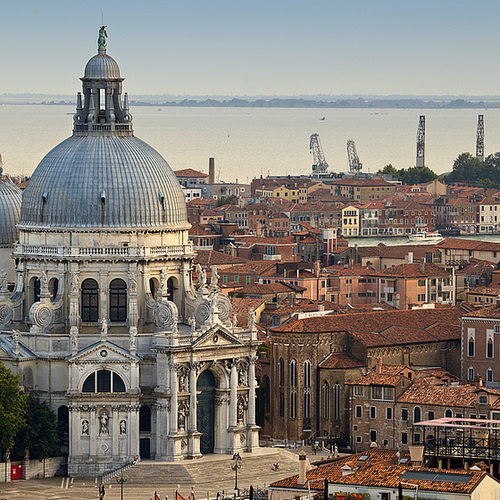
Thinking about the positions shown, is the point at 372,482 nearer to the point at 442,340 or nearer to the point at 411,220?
the point at 442,340

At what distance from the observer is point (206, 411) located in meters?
77.4

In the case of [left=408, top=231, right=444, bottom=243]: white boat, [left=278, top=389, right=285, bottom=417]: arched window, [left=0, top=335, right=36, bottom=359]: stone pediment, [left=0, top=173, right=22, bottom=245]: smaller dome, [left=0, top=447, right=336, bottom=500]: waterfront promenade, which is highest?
[left=0, top=173, right=22, bottom=245]: smaller dome

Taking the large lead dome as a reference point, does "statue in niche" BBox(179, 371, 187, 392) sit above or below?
below

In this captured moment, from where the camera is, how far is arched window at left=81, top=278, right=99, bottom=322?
253 feet

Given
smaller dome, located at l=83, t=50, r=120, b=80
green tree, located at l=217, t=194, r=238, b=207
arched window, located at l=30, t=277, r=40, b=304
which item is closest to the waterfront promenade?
arched window, located at l=30, t=277, r=40, b=304

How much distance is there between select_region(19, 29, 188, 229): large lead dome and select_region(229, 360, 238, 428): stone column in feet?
16.0

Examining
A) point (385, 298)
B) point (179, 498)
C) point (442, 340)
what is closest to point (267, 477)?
point (179, 498)

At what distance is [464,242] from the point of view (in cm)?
13812

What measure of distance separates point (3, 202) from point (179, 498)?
657 inches

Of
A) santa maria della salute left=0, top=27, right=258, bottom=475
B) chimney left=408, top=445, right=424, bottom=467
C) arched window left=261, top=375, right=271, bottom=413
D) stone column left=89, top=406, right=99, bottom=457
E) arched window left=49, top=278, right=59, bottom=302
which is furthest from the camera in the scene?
arched window left=261, top=375, right=271, bottom=413

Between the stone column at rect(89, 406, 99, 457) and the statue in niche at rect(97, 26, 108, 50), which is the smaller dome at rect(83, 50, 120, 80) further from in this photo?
the stone column at rect(89, 406, 99, 457)

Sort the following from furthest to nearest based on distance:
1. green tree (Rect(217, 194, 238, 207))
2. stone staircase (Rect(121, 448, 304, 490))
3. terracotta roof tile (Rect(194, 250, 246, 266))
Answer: green tree (Rect(217, 194, 238, 207))
terracotta roof tile (Rect(194, 250, 246, 266))
stone staircase (Rect(121, 448, 304, 490))

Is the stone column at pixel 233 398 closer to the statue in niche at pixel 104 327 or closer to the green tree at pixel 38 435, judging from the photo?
the statue in niche at pixel 104 327

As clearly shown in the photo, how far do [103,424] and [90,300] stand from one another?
4.18 meters
